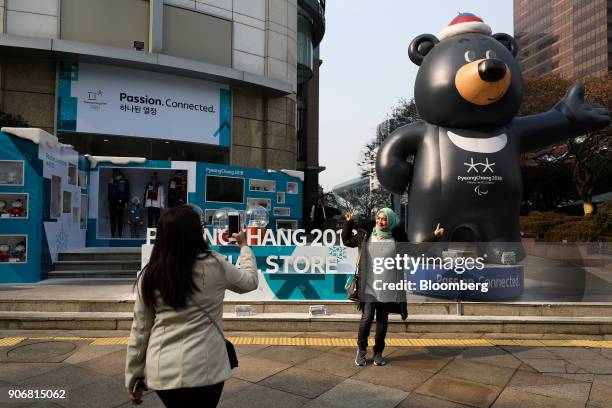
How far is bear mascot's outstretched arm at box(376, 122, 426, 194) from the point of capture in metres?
7.41

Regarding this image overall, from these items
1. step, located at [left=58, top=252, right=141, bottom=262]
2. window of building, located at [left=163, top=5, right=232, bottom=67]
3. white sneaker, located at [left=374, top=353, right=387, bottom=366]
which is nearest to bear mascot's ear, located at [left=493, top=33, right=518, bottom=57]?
white sneaker, located at [left=374, top=353, right=387, bottom=366]

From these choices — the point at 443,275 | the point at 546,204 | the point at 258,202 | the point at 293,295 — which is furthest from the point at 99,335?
the point at 546,204

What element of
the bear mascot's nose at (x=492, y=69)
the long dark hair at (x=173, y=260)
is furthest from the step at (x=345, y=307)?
the long dark hair at (x=173, y=260)

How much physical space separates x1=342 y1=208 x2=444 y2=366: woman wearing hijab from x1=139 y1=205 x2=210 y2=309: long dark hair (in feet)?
9.10

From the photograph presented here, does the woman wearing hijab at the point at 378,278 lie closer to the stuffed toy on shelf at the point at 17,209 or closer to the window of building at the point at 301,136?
the stuffed toy on shelf at the point at 17,209

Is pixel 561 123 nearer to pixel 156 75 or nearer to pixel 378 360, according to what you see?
pixel 378 360

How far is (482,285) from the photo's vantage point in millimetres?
6453

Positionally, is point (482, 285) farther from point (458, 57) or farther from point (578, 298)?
point (458, 57)

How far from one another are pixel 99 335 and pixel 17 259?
11.8ft

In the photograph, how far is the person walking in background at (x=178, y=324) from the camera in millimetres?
2150

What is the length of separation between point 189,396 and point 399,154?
5.84 meters

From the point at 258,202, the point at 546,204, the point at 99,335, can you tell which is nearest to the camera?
the point at 99,335

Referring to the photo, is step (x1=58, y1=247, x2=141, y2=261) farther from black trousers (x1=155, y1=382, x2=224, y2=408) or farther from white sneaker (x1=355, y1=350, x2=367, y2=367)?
black trousers (x1=155, y1=382, x2=224, y2=408)

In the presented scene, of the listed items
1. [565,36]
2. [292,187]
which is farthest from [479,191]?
[565,36]
